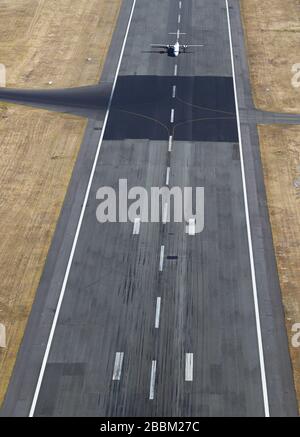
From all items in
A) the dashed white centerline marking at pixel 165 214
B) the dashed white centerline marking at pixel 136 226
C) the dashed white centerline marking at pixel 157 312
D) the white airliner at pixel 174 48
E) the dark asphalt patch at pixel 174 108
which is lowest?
the dashed white centerline marking at pixel 157 312

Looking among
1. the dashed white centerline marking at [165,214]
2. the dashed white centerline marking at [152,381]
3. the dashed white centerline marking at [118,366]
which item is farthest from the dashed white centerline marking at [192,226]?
the dashed white centerline marking at [152,381]

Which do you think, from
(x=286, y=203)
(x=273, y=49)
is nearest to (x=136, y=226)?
(x=286, y=203)

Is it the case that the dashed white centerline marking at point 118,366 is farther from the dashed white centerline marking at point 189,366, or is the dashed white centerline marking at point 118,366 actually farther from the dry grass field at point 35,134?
the dry grass field at point 35,134

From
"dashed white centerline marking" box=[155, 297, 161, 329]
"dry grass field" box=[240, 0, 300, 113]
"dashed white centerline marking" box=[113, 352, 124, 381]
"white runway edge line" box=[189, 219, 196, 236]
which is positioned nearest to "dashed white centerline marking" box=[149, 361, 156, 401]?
"dashed white centerline marking" box=[113, 352, 124, 381]

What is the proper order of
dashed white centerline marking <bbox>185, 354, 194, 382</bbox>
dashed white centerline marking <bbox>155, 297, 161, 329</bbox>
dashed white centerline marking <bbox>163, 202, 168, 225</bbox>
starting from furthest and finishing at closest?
dashed white centerline marking <bbox>163, 202, 168, 225</bbox>
dashed white centerline marking <bbox>155, 297, 161, 329</bbox>
dashed white centerline marking <bbox>185, 354, 194, 382</bbox>

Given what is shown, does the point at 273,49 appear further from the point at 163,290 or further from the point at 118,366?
the point at 118,366

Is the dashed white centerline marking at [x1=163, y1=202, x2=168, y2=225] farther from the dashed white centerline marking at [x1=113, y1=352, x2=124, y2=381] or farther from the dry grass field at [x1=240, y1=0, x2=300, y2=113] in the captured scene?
the dry grass field at [x1=240, y1=0, x2=300, y2=113]
